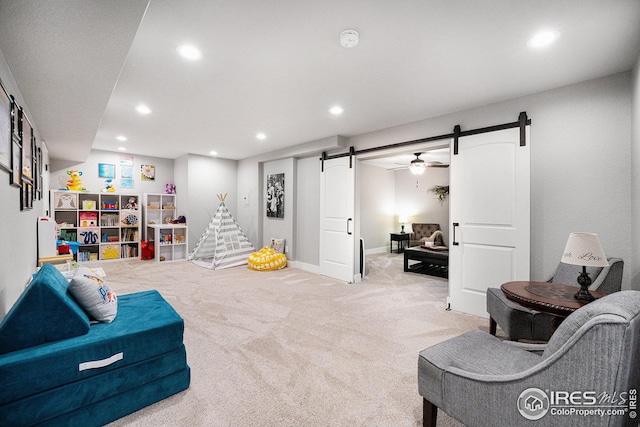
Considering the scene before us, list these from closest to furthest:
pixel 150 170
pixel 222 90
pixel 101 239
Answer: pixel 222 90 < pixel 101 239 < pixel 150 170

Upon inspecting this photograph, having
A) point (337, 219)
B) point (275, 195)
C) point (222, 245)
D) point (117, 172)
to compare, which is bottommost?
point (222, 245)

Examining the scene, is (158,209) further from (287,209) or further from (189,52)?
(189,52)

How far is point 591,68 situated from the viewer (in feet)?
8.48

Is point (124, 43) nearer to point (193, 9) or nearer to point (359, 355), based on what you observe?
point (193, 9)

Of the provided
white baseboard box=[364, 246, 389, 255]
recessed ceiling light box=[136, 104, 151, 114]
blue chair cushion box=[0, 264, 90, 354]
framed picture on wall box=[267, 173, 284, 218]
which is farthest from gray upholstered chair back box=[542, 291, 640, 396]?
white baseboard box=[364, 246, 389, 255]

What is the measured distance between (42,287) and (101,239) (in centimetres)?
588

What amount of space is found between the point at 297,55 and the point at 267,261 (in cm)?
422

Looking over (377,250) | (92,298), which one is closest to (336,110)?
(92,298)

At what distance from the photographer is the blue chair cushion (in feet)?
5.05

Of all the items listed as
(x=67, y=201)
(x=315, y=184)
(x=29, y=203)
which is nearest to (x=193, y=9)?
(x=29, y=203)

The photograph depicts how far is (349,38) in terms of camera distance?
6.93 ft

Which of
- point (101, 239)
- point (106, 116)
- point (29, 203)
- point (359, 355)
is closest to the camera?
point (359, 355)

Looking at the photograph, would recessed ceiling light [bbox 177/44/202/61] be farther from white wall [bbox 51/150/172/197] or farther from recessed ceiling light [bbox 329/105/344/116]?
white wall [bbox 51/150/172/197]

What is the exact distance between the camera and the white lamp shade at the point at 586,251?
6.13ft
